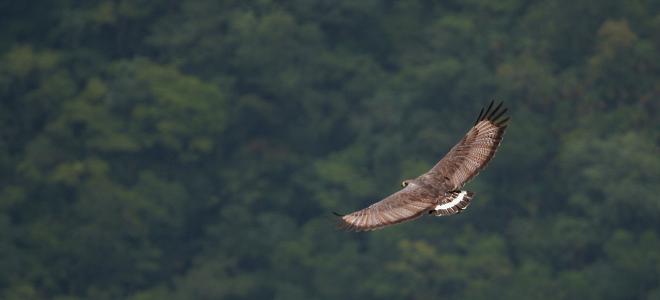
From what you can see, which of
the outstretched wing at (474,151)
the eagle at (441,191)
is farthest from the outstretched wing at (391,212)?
the outstretched wing at (474,151)

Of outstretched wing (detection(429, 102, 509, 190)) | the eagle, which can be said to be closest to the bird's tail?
the eagle

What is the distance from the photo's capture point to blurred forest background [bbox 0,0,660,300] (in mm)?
45844

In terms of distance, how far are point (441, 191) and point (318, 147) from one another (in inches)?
1375

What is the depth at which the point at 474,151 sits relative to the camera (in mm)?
18828

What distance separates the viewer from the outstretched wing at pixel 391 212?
1748 cm

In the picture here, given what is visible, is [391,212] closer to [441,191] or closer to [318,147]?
[441,191]

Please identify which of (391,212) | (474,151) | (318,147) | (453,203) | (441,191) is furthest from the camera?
(318,147)

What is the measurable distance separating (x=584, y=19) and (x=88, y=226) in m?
17.6

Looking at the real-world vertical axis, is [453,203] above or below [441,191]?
below

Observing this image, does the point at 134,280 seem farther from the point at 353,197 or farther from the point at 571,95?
the point at 571,95

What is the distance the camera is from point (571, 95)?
49656 millimetres

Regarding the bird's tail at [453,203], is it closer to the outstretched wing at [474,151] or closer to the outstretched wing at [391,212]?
the outstretched wing at [391,212]

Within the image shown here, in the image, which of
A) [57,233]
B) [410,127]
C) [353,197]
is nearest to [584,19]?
[410,127]

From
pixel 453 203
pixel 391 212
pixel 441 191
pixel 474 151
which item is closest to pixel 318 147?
pixel 474 151
